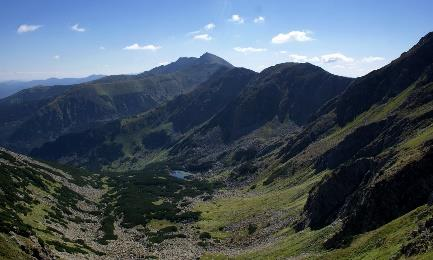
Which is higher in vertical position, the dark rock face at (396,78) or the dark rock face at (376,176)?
the dark rock face at (396,78)

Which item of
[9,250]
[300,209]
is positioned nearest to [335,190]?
[300,209]

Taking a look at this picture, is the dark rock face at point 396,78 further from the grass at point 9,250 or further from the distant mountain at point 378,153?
the grass at point 9,250

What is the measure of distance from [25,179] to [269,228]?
204 feet

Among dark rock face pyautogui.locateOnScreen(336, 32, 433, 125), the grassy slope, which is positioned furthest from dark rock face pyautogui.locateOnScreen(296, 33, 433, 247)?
dark rock face pyautogui.locateOnScreen(336, 32, 433, 125)

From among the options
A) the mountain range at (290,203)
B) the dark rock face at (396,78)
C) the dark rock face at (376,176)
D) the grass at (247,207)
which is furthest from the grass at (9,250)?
the dark rock face at (396,78)

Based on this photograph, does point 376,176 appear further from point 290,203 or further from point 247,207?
point 247,207

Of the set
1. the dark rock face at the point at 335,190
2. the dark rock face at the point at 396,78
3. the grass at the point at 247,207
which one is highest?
the dark rock face at the point at 396,78

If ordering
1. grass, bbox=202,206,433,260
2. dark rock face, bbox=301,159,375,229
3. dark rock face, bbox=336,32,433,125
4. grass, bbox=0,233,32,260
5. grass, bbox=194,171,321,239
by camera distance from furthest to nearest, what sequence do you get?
dark rock face, bbox=336,32,433,125 < grass, bbox=194,171,321,239 < dark rock face, bbox=301,159,375,229 < grass, bbox=0,233,32,260 < grass, bbox=202,206,433,260

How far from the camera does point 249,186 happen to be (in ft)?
595

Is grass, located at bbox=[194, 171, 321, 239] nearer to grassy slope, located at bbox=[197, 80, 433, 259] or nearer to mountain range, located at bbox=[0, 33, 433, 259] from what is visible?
grassy slope, located at bbox=[197, 80, 433, 259]

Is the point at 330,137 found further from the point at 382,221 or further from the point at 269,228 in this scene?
the point at 382,221

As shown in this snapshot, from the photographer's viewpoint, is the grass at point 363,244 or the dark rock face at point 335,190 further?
the dark rock face at point 335,190

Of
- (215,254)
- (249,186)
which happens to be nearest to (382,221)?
(215,254)

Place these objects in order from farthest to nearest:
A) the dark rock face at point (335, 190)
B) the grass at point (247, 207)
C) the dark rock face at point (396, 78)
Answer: the dark rock face at point (396, 78) → the grass at point (247, 207) → the dark rock face at point (335, 190)
